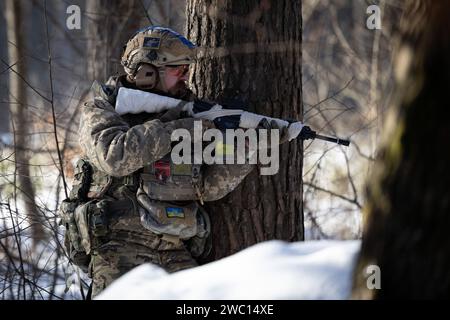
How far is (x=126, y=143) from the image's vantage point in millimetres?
4238

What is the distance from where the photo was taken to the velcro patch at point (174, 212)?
4.41 m

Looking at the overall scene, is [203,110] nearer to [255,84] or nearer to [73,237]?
[255,84]

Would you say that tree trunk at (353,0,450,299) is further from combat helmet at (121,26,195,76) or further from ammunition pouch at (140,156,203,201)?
combat helmet at (121,26,195,76)

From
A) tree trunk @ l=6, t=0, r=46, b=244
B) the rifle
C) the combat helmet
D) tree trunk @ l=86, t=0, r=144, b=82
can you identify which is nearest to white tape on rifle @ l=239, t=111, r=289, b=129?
the rifle

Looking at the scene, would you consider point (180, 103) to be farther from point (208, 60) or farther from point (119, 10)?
point (119, 10)

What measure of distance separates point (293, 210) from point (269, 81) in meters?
0.74

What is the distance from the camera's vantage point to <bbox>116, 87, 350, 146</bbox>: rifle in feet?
14.4

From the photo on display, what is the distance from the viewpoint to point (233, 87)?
464 cm

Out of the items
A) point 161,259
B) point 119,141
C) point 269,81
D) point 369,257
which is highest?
point 269,81

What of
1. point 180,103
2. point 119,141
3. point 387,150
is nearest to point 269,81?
point 180,103

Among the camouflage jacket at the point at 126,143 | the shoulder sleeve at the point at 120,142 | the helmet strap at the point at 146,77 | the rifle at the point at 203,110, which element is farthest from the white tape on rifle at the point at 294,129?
the helmet strap at the point at 146,77

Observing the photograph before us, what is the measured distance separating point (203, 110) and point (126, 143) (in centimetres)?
46

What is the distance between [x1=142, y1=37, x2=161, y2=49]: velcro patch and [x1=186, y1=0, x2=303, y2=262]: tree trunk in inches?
14.0

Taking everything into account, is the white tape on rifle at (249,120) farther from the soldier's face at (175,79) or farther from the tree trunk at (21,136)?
the tree trunk at (21,136)
